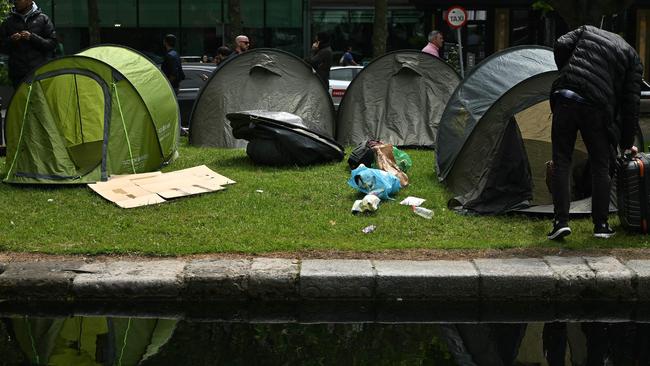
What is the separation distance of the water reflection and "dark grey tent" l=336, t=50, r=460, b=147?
6601mm

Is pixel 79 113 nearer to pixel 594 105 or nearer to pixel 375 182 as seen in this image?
pixel 375 182

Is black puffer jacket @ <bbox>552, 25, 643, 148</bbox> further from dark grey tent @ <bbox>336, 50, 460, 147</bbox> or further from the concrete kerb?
dark grey tent @ <bbox>336, 50, 460, 147</bbox>

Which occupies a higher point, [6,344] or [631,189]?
[631,189]

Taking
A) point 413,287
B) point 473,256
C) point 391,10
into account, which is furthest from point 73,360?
point 391,10

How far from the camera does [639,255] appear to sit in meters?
7.06

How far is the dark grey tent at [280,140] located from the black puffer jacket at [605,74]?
3.66 metres

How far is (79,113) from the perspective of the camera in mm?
10000

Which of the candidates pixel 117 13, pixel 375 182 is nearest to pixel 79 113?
pixel 375 182

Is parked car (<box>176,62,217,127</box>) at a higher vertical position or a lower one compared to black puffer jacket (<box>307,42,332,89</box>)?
lower

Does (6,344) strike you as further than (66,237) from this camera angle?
No

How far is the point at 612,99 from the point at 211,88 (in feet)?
20.8

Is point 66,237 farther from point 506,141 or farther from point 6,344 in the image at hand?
point 506,141

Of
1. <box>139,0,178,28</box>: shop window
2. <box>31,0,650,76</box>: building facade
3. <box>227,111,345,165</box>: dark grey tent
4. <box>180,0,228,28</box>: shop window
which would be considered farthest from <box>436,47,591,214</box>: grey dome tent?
<box>139,0,178,28</box>: shop window

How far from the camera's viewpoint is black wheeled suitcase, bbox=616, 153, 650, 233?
733 cm
